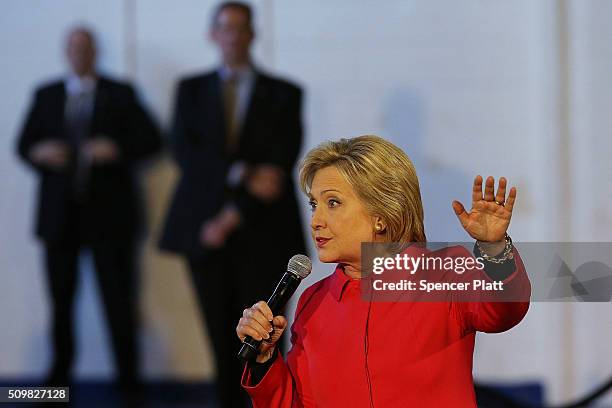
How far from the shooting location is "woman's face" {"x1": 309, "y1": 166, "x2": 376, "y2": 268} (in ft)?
7.04

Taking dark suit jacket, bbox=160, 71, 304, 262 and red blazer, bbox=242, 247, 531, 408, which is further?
dark suit jacket, bbox=160, 71, 304, 262

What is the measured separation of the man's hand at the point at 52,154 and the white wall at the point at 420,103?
0.49m

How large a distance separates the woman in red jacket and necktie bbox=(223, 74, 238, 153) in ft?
8.21

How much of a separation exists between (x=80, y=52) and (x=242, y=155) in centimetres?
101

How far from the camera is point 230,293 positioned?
466cm

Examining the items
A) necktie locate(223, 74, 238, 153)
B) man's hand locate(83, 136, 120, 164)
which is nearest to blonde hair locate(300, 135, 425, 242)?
necktie locate(223, 74, 238, 153)

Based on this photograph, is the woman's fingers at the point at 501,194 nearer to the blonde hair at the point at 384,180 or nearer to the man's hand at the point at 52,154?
the blonde hair at the point at 384,180

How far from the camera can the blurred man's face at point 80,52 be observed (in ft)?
16.5

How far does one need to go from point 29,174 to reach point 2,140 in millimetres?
221

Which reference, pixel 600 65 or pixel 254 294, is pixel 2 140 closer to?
pixel 254 294

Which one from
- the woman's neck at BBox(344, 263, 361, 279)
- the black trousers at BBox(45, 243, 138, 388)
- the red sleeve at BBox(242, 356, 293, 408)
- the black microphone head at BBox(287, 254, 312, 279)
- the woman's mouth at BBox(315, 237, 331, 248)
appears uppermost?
the woman's mouth at BBox(315, 237, 331, 248)

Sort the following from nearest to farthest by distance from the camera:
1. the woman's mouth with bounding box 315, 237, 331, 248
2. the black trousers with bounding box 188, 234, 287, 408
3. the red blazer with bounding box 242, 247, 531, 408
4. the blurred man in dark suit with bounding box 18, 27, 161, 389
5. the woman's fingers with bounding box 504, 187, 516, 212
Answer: the woman's fingers with bounding box 504, 187, 516, 212 → the red blazer with bounding box 242, 247, 531, 408 → the woman's mouth with bounding box 315, 237, 331, 248 → the black trousers with bounding box 188, 234, 287, 408 → the blurred man in dark suit with bounding box 18, 27, 161, 389

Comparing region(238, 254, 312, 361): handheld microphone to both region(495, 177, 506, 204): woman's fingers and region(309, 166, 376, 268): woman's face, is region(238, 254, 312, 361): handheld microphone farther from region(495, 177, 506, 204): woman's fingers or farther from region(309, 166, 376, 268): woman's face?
region(495, 177, 506, 204): woman's fingers

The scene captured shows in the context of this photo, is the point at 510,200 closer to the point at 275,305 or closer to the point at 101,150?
the point at 275,305
